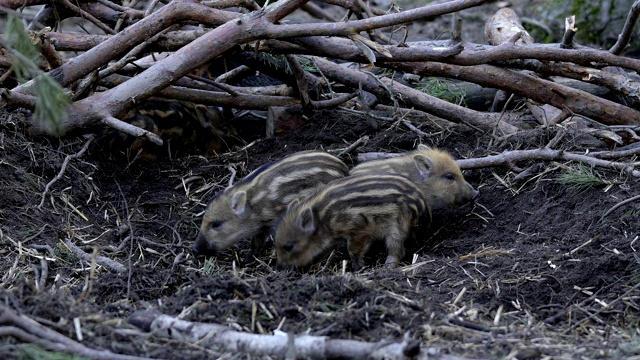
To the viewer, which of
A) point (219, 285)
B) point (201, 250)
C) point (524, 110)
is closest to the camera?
point (219, 285)

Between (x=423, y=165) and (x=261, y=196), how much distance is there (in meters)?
1.33

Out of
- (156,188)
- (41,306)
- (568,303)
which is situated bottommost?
(156,188)

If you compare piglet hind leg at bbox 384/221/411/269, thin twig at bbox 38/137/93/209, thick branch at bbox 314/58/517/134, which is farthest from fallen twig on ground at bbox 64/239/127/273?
thick branch at bbox 314/58/517/134

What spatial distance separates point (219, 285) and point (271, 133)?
3287 millimetres

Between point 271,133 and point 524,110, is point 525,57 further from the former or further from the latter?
point 271,133

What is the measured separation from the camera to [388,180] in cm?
606

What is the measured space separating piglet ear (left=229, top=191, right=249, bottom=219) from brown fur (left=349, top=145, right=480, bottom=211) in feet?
2.94

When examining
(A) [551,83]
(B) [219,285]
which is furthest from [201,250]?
(A) [551,83]

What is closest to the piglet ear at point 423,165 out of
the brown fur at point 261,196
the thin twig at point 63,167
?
the brown fur at point 261,196

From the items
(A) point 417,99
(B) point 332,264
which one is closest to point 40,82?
(B) point 332,264

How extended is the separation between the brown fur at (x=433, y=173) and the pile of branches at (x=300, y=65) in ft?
2.38

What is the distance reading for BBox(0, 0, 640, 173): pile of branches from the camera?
633 centimetres

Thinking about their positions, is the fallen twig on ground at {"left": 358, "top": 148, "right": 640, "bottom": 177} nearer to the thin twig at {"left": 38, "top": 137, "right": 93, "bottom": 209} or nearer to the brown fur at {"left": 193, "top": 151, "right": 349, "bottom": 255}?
the brown fur at {"left": 193, "top": 151, "right": 349, "bottom": 255}

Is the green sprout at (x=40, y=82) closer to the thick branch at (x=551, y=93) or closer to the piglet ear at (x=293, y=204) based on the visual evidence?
the piglet ear at (x=293, y=204)
